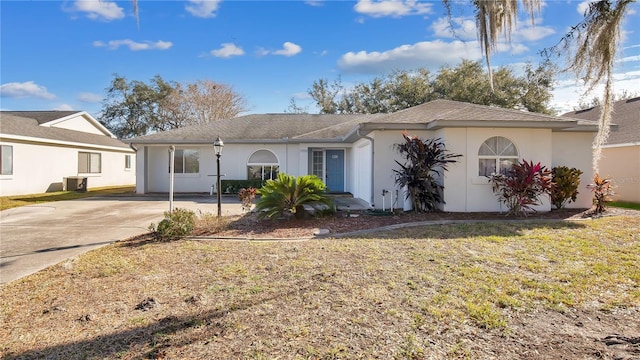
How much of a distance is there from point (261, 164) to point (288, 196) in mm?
8547

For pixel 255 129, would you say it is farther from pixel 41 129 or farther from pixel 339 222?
pixel 41 129

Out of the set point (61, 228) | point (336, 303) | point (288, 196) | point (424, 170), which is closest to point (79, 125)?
point (61, 228)

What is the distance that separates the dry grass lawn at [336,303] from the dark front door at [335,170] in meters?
10.6

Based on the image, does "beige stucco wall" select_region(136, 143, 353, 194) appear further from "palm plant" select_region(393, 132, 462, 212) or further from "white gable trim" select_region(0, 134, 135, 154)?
"palm plant" select_region(393, 132, 462, 212)

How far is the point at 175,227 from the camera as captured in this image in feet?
22.8

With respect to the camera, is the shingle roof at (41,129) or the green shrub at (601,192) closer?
the green shrub at (601,192)

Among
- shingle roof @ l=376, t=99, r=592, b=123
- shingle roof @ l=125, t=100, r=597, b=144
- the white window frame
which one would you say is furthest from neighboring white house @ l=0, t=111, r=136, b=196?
shingle roof @ l=376, t=99, r=592, b=123

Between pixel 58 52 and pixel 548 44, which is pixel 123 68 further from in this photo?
pixel 548 44

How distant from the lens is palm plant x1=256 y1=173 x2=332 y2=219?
854 cm

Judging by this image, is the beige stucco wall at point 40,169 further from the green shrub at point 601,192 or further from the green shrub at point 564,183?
the green shrub at point 601,192

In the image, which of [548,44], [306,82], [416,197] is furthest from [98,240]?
[306,82]

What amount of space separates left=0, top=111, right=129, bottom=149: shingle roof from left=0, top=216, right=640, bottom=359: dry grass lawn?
47.4ft

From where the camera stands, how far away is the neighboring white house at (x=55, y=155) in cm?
1543

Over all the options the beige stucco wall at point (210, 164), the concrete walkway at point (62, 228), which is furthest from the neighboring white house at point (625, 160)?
the beige stucco wall at point (210, 164)
